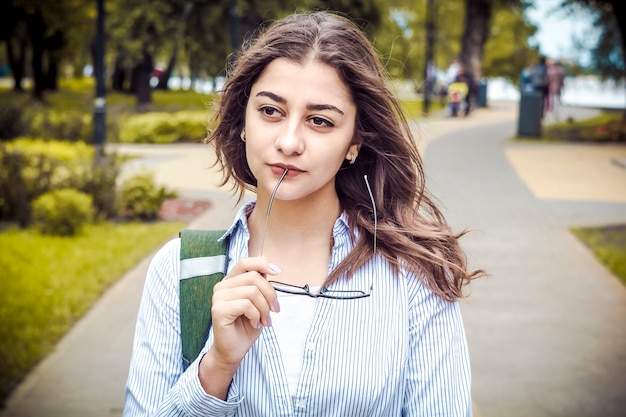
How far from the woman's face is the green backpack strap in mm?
221

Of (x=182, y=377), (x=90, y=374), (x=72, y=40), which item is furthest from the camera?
(x=72, y=40)

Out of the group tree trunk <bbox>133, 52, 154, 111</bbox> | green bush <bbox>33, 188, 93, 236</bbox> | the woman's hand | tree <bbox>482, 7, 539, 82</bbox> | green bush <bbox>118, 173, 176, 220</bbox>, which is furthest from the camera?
tree <bbox>482, 7, 539, 82</bbox>

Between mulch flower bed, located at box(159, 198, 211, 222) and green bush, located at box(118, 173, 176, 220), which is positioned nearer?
green bush, located at box(118, 173, 176, 220)

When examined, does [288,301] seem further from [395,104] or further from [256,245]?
[395,104]

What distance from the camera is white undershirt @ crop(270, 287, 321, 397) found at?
212 centimetres

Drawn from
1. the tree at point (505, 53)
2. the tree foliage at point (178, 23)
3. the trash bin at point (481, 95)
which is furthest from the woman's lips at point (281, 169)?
the tree at point (505, 53)

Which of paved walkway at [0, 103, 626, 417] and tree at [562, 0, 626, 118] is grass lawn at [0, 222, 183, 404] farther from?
tree at [562, 0, 626, 118]

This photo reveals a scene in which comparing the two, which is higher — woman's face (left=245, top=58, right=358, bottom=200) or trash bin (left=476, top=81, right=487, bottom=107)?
woman's face (left=245, top=58, right=358, bottom=200)

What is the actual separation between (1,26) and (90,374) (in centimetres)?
3249

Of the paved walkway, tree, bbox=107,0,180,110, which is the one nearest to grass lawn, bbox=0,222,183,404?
the paved walkway

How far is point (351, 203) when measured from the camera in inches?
96.6

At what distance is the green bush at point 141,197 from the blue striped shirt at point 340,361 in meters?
10.2

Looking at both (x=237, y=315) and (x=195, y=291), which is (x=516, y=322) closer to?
(x=195, y=291)

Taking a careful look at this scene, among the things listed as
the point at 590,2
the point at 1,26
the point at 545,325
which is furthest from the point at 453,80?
the point at 545,325
